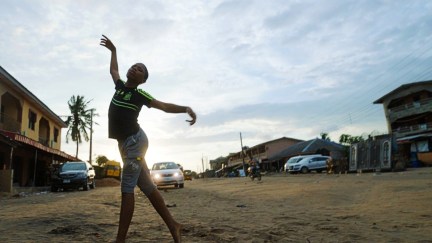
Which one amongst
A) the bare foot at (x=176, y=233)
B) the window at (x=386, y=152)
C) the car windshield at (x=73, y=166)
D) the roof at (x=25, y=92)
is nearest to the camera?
the bare foot at (x=176, y=233)

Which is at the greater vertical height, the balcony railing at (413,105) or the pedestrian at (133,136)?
the balcony railing at (413,105)

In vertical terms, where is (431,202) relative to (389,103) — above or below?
below

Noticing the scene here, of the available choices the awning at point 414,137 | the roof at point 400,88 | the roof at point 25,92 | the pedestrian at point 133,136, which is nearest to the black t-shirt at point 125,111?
the pedestrian at point 133,136

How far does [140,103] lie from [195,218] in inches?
97.8

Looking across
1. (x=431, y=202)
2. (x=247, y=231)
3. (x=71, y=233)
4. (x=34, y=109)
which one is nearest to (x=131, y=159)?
(x=71, y=233)

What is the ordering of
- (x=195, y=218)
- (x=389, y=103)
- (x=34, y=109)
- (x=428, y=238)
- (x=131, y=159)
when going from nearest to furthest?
(x=131, y=159) → (x=428, y=238) → (x=195, y=218) → (x=34, y=109) → (x=389, y=103)

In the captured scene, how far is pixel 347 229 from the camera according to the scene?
4.14m

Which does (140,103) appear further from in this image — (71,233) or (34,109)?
(34,109)

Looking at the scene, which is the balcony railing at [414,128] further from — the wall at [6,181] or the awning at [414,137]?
the wall at [6,181]

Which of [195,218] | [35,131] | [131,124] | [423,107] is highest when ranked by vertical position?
[423,107]

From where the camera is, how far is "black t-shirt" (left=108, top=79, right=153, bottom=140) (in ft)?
11.1

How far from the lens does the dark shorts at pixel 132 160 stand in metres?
3.31

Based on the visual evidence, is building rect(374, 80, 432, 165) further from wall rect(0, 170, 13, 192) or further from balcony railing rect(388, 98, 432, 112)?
wall rect(0, 170, 13, 192)

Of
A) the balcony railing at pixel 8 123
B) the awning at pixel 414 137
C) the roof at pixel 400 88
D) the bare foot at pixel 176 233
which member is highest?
the roof at pixel 400 88
